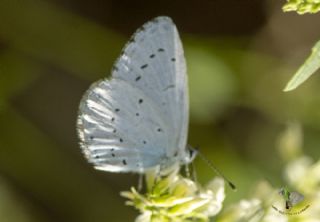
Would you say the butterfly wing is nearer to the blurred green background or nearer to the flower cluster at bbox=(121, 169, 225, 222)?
the flower cluster at bbox=(121, 169, 225, 222)

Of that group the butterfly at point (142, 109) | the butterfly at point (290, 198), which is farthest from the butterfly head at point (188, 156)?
the butterfly at point (290, 198)

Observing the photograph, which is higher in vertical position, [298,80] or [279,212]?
[298,80]

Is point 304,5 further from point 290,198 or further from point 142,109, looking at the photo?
point 142,109

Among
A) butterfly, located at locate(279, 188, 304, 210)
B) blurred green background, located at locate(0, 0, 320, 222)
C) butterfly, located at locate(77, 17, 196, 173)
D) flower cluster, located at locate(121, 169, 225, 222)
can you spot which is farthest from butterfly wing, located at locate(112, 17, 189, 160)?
blurred green background, located at locate(0, 0, 320, 222)

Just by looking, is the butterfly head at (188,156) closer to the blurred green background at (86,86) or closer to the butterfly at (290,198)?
the butterfly at (290,198)

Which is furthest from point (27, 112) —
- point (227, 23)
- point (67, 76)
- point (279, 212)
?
point (279, 212)

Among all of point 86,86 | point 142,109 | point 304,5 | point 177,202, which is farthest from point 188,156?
point 86,86

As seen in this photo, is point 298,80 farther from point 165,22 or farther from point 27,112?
point 27,112
